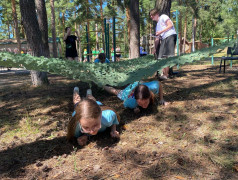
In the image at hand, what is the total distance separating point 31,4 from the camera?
3924 mm

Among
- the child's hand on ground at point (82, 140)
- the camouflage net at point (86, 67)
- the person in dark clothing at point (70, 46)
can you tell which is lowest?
the child's hand on ground at point (82, 140)

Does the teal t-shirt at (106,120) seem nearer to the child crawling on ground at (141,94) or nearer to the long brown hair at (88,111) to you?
the long brown hair at (88,111)

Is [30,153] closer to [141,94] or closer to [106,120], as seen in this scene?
[106,120]

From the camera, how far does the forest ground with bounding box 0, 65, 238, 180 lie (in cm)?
150

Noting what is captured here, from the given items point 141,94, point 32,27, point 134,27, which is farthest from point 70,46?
point 141,94

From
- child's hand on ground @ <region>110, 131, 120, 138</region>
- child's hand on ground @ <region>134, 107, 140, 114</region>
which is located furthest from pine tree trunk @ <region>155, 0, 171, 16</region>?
A: child's hand on ground @ <region>110, 131, 120, 138</region>

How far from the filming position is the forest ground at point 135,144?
150cm

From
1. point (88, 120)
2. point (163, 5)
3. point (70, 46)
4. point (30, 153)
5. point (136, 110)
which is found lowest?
point (30, 153)

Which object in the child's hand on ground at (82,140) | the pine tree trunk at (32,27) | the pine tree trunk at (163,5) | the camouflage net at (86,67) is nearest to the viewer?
the child's hand on ground at (82,140)

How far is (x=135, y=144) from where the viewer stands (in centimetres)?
189

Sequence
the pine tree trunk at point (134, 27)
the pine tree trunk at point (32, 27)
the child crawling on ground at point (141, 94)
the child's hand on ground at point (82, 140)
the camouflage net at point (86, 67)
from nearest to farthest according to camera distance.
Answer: the child's hand on ground at point (82, 140) < the camouflage net at point (86, 67) < the child crawling on ground at point (141, 94) < the pine tree trunk at point (32, 27) < the pine tree trunk at point (134, 27)

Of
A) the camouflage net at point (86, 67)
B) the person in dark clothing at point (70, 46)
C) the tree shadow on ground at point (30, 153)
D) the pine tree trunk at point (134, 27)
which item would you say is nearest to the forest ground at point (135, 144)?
the tree shadow on ground at point (30, 153)

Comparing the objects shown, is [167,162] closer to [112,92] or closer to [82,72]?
[82,72]

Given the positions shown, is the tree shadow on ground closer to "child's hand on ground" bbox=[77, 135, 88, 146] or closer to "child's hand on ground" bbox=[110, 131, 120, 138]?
"child's hand on ground" bbox=[77, 135, 88, 146]
